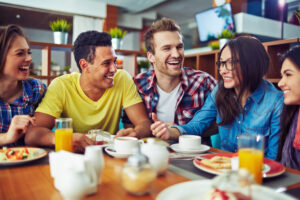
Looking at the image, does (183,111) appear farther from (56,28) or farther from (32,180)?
(56,28)

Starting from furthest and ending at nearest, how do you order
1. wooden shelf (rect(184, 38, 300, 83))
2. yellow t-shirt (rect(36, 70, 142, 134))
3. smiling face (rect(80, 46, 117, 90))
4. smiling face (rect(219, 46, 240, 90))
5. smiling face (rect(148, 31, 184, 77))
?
1. wooden shelf (rect(184, 38, 300, 83))
2. smiling face (rect(148, 31, 184, 77))
3. smiling face (rect(80, 46, 117, 90))
4. yellow t-shirt (rect(36, 70, 142, 134))
5. smiling face (rect(219, 46, 240, 90))

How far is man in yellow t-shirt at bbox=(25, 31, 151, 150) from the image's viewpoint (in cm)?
189

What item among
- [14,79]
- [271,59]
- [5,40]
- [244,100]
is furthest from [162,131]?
[271,59]

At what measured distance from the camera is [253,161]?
2.91 feet

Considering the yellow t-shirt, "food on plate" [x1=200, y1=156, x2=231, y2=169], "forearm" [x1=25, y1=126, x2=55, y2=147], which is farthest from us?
the yellow t-shirt

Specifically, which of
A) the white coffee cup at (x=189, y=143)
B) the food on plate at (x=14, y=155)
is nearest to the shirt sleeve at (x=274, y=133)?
the white coffee cup at (x=189, y=143)

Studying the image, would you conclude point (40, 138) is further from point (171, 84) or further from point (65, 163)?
point (171, 84)

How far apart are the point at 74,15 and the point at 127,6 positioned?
160cm

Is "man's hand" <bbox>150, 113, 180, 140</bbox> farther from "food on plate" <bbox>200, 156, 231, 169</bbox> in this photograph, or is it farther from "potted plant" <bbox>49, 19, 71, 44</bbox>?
"potted plant" <bbox>49, 19, 71, 44</bbox>

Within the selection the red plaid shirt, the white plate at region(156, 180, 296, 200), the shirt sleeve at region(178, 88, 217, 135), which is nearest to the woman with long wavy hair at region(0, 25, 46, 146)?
the red plaid shirt

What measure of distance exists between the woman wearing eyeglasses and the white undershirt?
38cm

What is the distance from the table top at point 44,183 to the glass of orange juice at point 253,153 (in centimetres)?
13

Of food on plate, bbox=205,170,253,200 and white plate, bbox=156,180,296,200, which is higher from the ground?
food on plate, bbox=205,170,253,200

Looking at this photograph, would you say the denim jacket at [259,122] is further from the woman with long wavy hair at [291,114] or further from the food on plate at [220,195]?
the food on plate at [220,195]
